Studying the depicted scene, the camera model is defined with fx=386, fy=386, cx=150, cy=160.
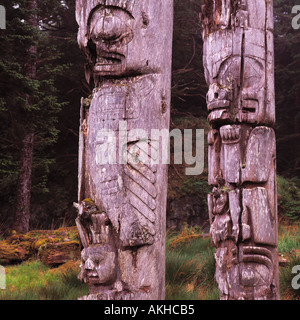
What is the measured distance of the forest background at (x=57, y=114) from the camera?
966 centimetres

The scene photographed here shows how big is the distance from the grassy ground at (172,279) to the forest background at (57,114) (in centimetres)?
308

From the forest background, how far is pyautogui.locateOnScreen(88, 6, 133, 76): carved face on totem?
5557mm

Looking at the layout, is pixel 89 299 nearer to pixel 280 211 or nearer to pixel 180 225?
pixel 180 225

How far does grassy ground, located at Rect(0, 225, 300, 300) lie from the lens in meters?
5.73

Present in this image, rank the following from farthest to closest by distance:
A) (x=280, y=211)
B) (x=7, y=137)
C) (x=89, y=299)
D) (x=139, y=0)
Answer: (x=280, y=211)
(x=7, y=137)
(x=139, y=0)
(x=89, y=299)

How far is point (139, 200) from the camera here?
3.69 meters

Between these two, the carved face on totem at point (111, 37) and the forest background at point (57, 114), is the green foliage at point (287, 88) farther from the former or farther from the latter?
the carved face on totem at point (111, 37)

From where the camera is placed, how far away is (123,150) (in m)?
3.74

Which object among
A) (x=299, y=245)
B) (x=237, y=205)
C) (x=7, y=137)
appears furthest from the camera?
(x=7, y=137)

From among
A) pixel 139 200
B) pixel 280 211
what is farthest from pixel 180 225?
pixel 139 200

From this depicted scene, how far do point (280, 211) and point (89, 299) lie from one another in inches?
366

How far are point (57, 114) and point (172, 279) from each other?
26.9ft
